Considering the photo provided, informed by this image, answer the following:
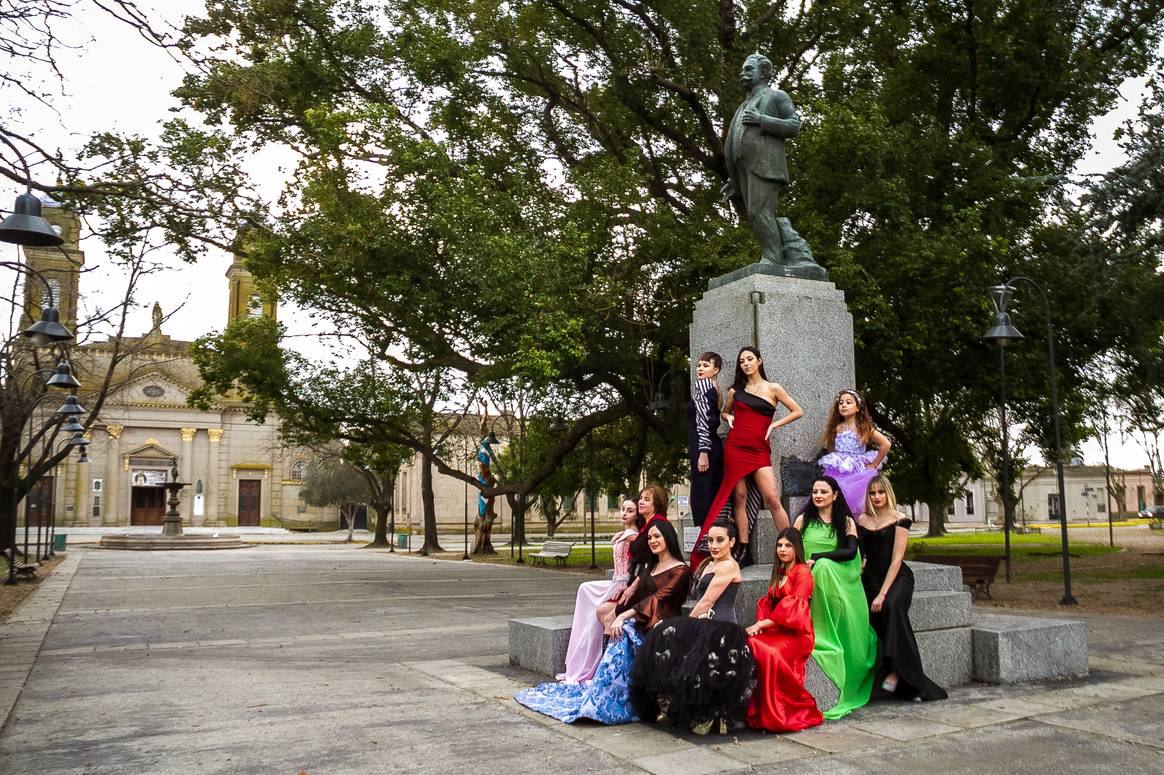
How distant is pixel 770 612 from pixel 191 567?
24334 mm

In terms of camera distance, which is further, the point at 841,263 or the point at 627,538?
the point at 841,263

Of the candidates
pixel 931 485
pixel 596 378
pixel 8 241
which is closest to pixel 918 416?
pixel 931 485

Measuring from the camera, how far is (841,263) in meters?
15.0

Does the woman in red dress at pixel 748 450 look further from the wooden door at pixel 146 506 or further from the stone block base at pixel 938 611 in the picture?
the wooden door at pixel 146 506

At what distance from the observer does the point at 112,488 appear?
66000 mm

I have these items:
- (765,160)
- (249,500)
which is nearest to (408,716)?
(765,160)

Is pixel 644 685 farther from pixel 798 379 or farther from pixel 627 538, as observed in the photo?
pixel 798 379

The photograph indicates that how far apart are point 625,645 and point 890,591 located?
6.94 ft

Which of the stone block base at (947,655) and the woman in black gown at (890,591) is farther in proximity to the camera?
the stone block base at (947,655)

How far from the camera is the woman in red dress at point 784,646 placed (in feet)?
19.6

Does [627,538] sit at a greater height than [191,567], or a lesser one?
greater

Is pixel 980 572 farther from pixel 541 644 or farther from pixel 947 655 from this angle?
pixel 541 644

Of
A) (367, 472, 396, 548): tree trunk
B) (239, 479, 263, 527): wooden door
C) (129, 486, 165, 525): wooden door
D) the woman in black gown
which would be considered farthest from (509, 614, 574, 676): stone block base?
(239, 479, 263, 527): wooden door

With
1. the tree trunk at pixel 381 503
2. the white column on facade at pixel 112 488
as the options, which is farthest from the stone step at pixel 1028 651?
the white column on facade at pixel 112 488
